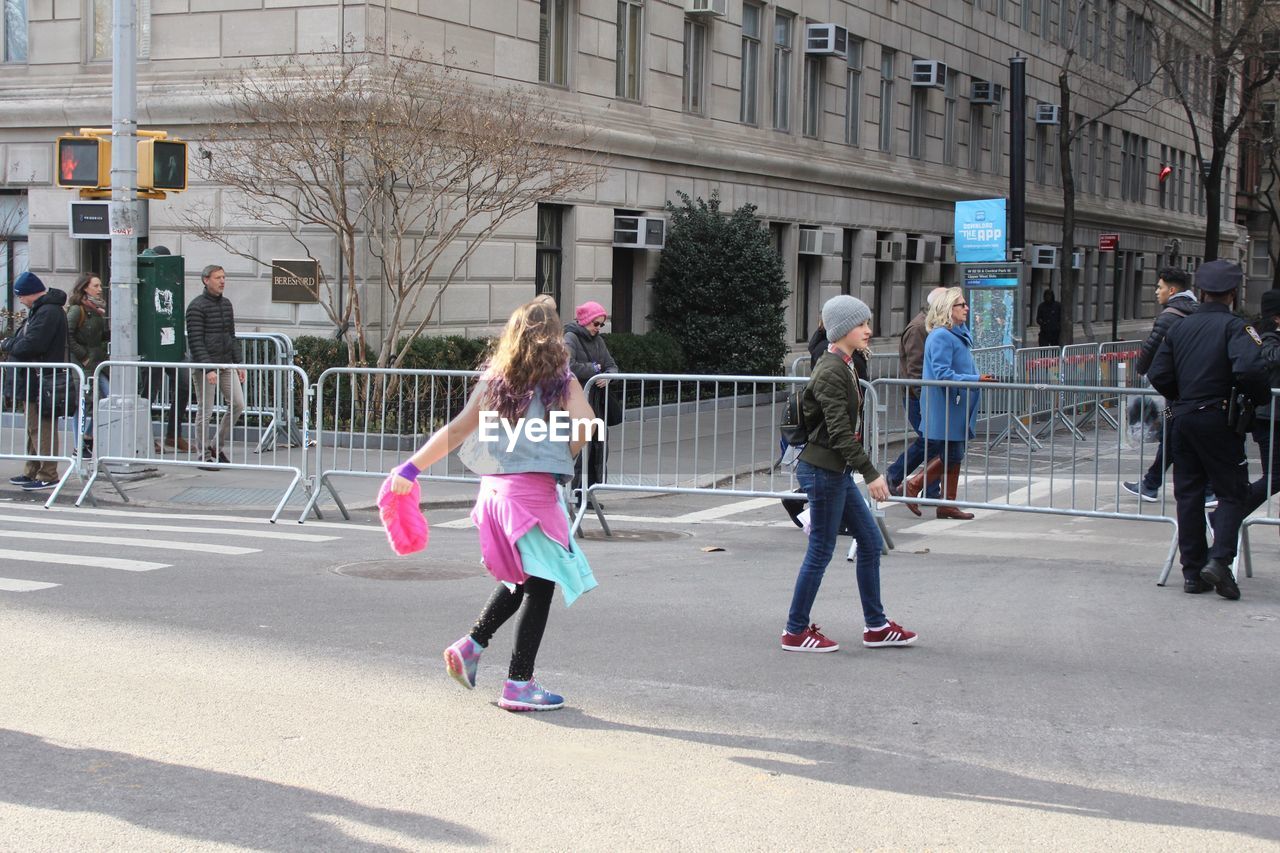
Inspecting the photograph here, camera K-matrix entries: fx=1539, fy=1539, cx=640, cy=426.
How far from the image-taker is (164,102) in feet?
65.7

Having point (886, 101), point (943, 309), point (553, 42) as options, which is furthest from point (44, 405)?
point (886, 101)

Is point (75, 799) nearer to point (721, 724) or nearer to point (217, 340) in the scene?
point (721, 724)

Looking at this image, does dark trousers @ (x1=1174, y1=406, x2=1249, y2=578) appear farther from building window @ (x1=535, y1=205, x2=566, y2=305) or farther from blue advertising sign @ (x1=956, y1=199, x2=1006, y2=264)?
blue advertising sign @ (x1=956, y1=199, x2=1006, y2=264)

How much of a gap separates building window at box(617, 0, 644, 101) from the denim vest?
1871 cm

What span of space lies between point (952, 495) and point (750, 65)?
1770 cm

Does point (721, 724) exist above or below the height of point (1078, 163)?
below

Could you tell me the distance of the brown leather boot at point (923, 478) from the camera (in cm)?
1208

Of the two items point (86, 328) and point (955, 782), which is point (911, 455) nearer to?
point (955, 782)

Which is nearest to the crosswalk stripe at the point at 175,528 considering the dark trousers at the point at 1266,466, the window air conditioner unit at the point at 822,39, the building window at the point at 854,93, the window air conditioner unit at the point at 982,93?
the dark trousers at the point at 1266,466

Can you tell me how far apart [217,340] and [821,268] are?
17.5 m

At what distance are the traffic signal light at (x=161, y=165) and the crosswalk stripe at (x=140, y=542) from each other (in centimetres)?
431

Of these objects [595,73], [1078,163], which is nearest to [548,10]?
[595,73]

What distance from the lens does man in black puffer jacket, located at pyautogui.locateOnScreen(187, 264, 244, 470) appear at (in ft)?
48.0

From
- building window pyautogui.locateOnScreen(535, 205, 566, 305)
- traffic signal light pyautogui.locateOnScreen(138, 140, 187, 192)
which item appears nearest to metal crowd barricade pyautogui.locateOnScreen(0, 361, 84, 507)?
traffic signal light pyautogui.locateOnScreen(138, 140, 187, 192)
